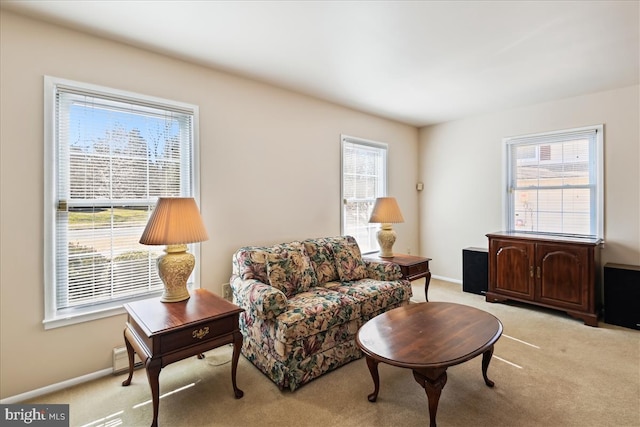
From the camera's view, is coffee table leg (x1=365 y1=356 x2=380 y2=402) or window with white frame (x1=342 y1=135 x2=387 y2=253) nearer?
coffee table leg (x1=365 y1=356 x2=380 y2=402)

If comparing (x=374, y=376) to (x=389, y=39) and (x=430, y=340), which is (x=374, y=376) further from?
(x=389, y=39)

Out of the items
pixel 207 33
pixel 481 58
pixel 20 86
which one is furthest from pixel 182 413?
pixel 481 58

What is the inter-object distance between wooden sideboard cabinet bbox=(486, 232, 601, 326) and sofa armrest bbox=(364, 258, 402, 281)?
1578 mm

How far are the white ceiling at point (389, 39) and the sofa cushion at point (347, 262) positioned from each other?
69.5 inches

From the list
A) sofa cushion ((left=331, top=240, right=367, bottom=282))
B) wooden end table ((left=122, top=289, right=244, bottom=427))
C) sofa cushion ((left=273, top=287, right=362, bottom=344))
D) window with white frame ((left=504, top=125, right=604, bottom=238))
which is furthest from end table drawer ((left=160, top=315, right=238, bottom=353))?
window with white frame ((left=504, top=125, right=604, bottom=238))

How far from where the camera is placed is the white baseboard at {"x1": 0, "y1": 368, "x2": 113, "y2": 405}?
2.05m

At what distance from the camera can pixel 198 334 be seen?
1.92 metres

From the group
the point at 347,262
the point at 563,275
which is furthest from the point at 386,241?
the point at 563,275

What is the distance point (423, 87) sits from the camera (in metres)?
3.46

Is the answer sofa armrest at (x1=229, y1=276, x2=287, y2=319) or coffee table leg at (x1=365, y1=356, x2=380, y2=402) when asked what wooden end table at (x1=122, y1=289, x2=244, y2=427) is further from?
coffee table leg at (x1=365, y1=356, x2=380, y2=402)

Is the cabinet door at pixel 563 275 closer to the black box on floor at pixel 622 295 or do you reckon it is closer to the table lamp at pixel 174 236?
the black box on floor at pixel 622 295

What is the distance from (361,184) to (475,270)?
6.51 feet

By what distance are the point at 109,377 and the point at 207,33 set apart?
2668 millimetres

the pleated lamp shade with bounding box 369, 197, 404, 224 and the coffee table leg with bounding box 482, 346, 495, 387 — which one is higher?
the pleated lamp shade with bounding box 369, 197, 404, 224
